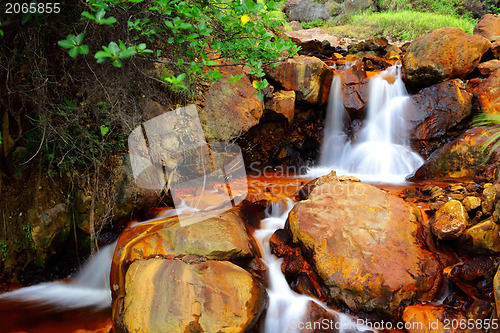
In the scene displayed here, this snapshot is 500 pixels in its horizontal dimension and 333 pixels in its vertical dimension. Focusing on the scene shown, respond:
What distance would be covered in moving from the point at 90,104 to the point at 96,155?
1.92 ft

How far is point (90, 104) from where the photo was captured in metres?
2.96

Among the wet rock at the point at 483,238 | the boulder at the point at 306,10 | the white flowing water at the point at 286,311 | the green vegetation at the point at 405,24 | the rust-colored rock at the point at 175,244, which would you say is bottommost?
the white flowing water at the point at 286,311

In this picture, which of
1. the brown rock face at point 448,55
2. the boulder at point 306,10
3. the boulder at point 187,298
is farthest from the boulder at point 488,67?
the boulder at point 306,10

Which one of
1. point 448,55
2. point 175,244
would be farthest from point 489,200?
point 448,55

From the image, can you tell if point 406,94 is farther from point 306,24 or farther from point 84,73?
point 306,24

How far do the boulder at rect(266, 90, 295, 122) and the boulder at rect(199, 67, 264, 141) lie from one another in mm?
506

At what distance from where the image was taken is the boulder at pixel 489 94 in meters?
5.47

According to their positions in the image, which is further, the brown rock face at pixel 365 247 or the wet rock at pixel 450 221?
the wet rock at pixel 450 221

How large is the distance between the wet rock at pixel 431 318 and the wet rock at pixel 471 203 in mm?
1082

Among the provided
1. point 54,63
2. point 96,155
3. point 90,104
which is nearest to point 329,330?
point 96,155

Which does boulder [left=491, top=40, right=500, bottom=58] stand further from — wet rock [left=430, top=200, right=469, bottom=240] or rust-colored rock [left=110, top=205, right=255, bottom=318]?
rust-colored rock [left=110, top=205, right=255, bottom=318]

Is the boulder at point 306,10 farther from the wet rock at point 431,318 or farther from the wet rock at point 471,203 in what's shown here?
the wet rock at point 431,318

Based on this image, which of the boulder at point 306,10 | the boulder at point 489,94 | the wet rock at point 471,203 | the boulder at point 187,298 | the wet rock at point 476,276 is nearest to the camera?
the boulder at point 187,298

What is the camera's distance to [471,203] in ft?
10.1
